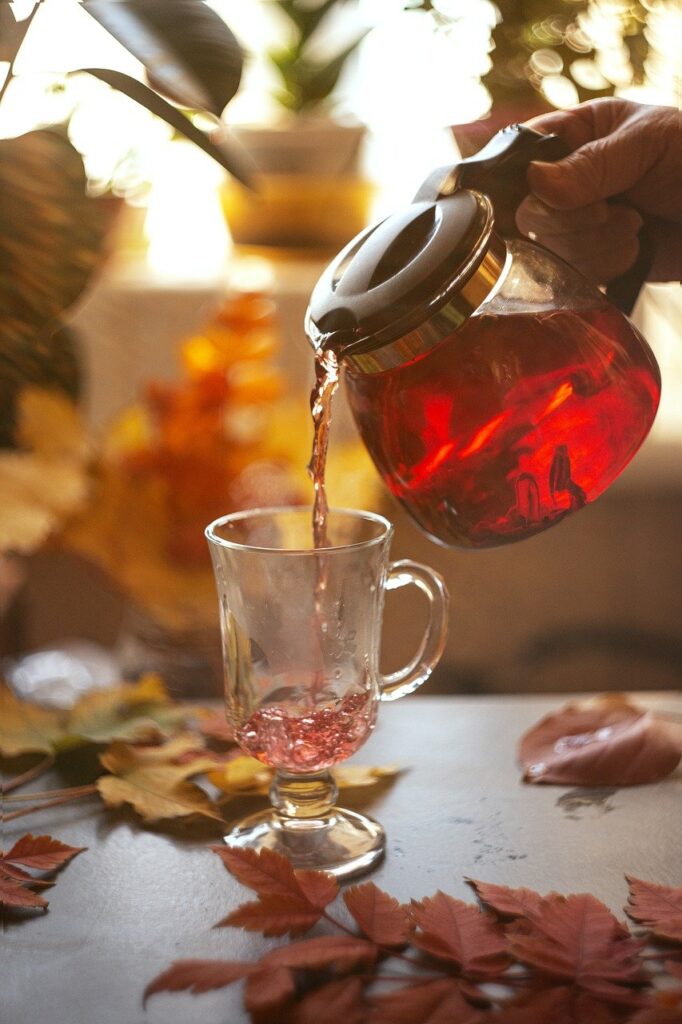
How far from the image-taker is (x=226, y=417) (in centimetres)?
132

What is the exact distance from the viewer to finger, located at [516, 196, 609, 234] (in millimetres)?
712

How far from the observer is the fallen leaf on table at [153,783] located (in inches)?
28.3

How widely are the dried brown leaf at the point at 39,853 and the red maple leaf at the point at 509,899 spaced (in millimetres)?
238

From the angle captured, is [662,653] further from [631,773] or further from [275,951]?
[275,951]

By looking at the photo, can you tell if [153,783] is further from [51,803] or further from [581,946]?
[581,946]

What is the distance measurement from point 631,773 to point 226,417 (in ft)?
2.30

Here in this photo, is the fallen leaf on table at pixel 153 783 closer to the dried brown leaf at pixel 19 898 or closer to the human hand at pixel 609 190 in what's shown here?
the dried brown leaf at pixel 19 898

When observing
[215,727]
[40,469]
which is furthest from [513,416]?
[40,469]

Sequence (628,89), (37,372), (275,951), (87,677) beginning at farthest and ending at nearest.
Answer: (87,677) < (628,89) < (37,372) < (275,951)

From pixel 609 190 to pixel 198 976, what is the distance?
0.51m

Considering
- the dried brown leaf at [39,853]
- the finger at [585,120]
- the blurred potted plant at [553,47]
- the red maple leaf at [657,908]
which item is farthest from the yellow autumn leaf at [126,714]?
the blurred potted plant at [553,47]

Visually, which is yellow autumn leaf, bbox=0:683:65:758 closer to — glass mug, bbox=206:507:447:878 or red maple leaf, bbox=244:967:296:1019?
glass mug, bbox=206:507:447:878

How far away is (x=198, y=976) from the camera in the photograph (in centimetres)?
54

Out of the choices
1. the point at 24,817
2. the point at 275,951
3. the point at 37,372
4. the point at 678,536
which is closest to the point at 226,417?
the point at 37,372
